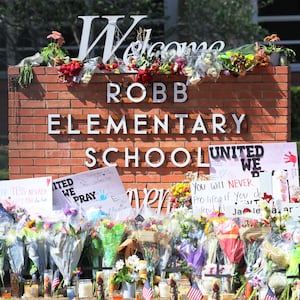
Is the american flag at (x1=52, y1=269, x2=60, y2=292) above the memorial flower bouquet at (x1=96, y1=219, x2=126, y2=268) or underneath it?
underneath

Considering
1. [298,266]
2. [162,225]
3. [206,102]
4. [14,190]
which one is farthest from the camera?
[206,102]

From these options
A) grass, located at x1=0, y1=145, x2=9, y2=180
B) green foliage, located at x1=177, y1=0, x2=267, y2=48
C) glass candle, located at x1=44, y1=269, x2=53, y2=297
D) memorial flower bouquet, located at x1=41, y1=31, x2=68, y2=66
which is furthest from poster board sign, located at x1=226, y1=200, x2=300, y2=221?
green foliage, located at x1=177, y1=0, x2=267, y2=48

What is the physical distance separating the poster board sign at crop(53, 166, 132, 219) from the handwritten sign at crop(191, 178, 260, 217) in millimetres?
650

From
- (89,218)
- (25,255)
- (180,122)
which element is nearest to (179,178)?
(180,122)

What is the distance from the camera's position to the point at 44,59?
790 cm

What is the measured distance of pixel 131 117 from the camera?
7.77 meters

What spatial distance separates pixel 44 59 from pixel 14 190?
1.40 metres

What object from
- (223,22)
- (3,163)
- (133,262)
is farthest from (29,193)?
(223,22)

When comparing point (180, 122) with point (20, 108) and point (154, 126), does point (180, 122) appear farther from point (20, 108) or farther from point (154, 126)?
point (20, 108)

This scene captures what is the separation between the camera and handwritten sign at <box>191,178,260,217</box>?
7.02 metres

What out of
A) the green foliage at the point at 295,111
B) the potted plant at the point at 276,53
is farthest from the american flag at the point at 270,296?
the green foliage at the point at 295,111

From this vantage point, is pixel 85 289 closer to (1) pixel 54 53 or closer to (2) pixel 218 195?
(2) pixel 218 195

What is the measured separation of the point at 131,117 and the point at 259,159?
1.26 meters

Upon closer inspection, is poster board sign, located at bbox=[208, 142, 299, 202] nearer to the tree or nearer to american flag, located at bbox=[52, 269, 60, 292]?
american flag, located at bbox=[52, 269, 60, 292]
